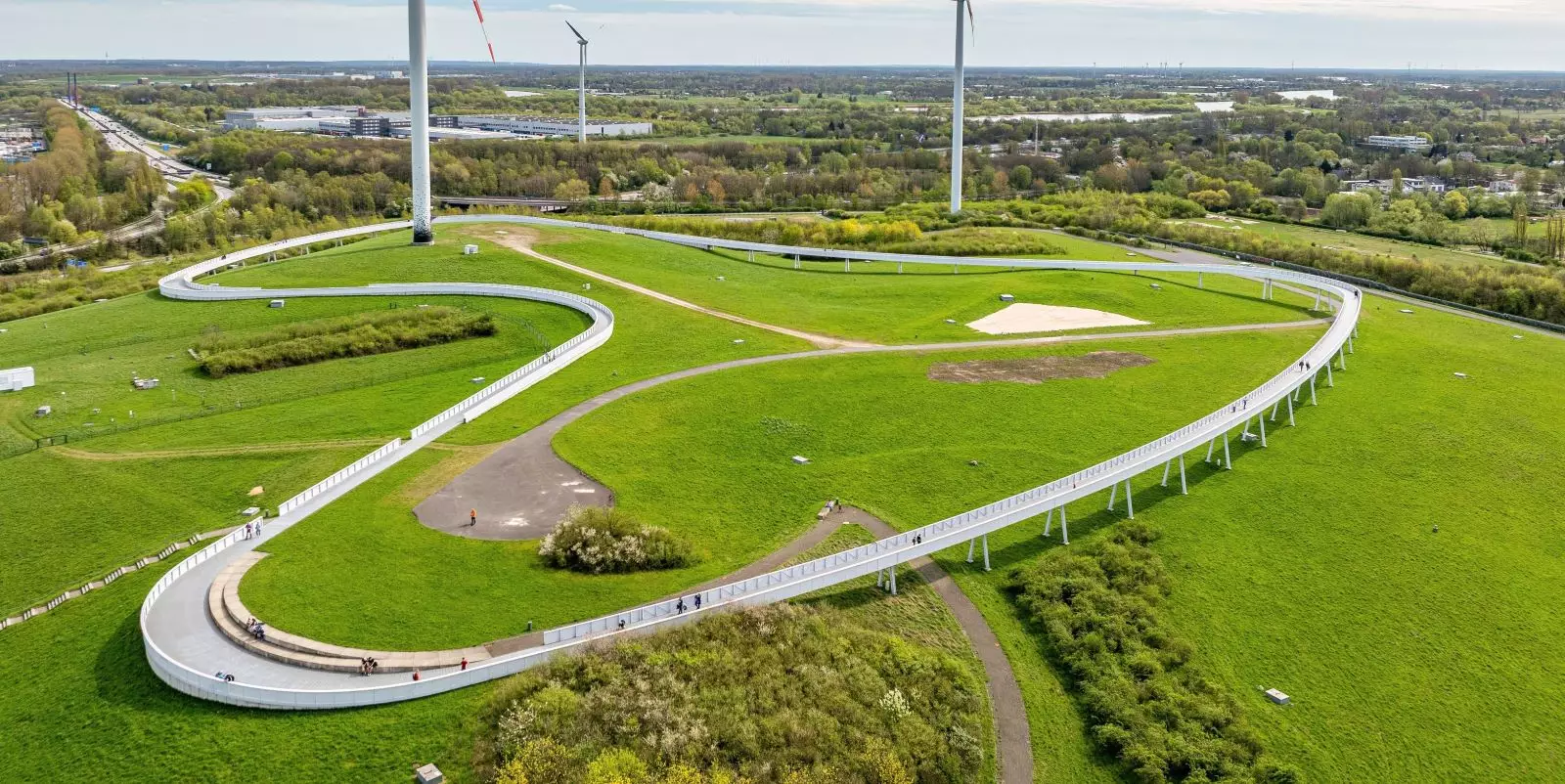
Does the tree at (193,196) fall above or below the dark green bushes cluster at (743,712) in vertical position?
above

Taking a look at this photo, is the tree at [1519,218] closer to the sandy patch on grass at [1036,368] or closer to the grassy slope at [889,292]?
the grassy slope at [889,292]

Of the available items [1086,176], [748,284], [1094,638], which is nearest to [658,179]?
[1086,176]

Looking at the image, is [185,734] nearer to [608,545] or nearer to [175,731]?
[175,731]

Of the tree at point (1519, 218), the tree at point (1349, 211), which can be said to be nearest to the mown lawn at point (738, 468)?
the tree at point (1519, 218)

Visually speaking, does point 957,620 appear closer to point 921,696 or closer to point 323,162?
point 921,696

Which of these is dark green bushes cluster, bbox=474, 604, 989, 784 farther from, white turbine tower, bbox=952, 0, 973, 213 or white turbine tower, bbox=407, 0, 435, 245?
white turbine tower, bbox=952, 0, 973, 213

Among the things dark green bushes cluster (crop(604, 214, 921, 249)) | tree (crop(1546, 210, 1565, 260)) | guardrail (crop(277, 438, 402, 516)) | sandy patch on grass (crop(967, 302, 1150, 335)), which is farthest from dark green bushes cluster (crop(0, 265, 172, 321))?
tree (crop(1546, 210, 1565, 260))

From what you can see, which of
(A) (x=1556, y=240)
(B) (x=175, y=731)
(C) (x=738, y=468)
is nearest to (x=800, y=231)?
(C) (x=738, y=468)
